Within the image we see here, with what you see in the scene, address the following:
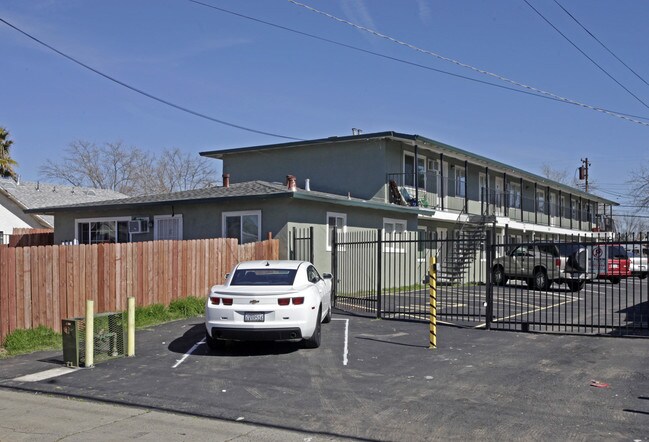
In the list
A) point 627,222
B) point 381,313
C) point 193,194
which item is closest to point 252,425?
point 381,313

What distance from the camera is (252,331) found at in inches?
422

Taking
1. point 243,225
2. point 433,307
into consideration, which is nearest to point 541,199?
point 243,225

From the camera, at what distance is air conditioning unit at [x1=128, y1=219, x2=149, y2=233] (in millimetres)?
22309

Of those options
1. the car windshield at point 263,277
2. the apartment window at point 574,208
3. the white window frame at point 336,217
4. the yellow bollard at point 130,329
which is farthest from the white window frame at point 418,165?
the apartment window at point 574,208

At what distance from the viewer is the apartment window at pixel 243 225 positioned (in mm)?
19625

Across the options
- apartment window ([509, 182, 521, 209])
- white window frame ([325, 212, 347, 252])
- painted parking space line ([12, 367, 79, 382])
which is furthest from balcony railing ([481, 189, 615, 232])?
painted parking space line ([12, 367, 79, 382])

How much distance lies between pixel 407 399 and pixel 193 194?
15.2 meters

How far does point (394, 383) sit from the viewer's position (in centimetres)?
893

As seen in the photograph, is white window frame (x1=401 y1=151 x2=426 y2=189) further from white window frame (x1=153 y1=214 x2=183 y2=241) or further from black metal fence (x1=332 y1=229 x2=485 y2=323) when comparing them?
white window frame (x1=153 y1=214 x2=183 y2=241)

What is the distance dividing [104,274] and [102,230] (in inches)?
408

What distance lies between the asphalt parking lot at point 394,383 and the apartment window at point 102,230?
432 inches

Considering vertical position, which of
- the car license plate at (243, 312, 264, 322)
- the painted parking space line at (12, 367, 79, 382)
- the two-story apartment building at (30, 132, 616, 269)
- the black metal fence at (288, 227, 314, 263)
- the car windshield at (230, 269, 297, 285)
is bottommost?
the painted parking space line at (12, 367, 79, 382)

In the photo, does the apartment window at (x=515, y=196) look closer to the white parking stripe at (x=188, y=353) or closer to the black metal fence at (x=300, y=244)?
the black metal fence at (x=300, y=244)

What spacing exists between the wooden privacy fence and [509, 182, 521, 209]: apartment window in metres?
21.5
